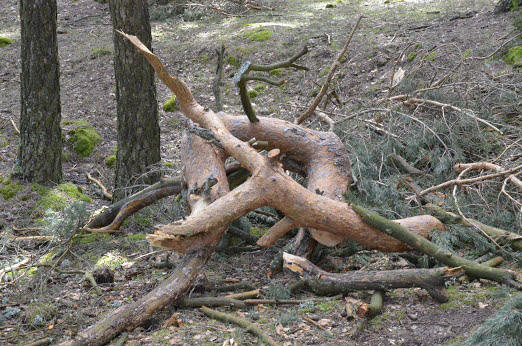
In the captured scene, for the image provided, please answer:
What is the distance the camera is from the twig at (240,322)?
276 cm

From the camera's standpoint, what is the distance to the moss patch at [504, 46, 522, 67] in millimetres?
6249

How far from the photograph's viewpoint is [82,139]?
7.27 meters

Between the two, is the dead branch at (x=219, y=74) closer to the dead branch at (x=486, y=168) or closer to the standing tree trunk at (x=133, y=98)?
the standing tree trunk at (x=133, y=98)

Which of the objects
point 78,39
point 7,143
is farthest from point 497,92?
point 78,39

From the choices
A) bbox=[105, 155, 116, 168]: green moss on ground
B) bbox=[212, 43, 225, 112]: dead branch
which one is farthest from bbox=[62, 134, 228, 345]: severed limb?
bbox=[105, 155, 116, 168]: green moss on ground

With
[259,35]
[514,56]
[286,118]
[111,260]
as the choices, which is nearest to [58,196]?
[111,260]

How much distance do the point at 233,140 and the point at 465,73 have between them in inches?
128

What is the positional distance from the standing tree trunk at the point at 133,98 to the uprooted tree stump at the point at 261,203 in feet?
3.43

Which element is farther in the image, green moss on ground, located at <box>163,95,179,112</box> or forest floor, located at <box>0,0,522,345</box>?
green moss on ground, located at <box>163,95,179,112</box>

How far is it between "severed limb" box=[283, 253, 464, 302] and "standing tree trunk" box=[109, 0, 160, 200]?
2.54 meters

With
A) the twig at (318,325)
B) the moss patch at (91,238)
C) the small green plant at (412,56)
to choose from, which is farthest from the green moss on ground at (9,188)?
the small green plant at (412,56)

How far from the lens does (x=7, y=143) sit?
7.26 metres

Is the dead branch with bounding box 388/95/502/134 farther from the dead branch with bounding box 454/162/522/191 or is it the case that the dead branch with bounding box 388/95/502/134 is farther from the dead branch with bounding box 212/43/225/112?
the dead branch with bounding box 212/43/225/112

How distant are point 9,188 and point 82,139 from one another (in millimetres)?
1639
